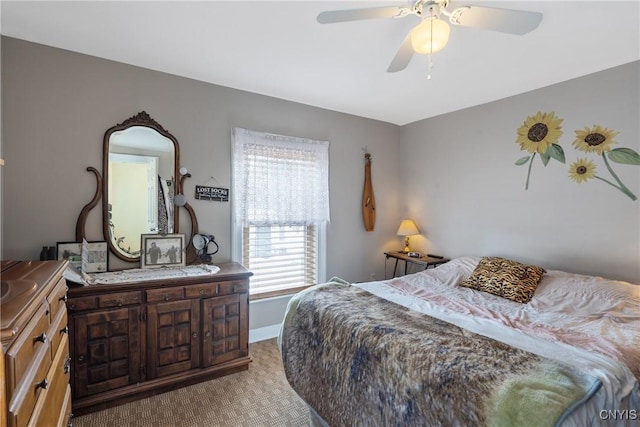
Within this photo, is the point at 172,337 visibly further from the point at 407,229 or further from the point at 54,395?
the point at 407,229

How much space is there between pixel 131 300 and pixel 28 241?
89cm

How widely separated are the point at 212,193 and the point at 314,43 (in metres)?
1.62

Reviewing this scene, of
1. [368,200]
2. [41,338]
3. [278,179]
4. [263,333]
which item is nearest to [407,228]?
[368,200]

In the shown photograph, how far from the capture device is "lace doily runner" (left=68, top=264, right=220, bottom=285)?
7.02 feet

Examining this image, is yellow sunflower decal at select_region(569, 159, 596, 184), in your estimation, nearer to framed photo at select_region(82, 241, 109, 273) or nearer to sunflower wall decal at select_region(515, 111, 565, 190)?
sunflower wall decal at select_region(515, 111, 565, 190)

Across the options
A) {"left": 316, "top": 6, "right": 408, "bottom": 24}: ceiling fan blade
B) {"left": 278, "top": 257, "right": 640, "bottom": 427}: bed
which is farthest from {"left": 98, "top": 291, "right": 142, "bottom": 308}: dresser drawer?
{"left": 316, "top": 6, "right": 408, "bottom": 24}: ceiling fan blade

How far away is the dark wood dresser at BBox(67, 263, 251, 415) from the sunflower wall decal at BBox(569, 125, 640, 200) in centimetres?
308

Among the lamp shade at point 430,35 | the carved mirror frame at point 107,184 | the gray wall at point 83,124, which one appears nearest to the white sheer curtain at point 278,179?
the gray wall at point 83,124

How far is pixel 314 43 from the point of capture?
2.13 m

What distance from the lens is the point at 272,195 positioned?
3.25 m

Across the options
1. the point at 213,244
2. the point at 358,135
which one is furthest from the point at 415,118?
the point at 213,244

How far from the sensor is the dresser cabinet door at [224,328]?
7.97ft

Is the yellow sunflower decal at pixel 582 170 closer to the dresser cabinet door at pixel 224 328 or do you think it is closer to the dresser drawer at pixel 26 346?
the dresser cabinet door at pixel 224 328

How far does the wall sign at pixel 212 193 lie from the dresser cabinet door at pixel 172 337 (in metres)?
0.99
